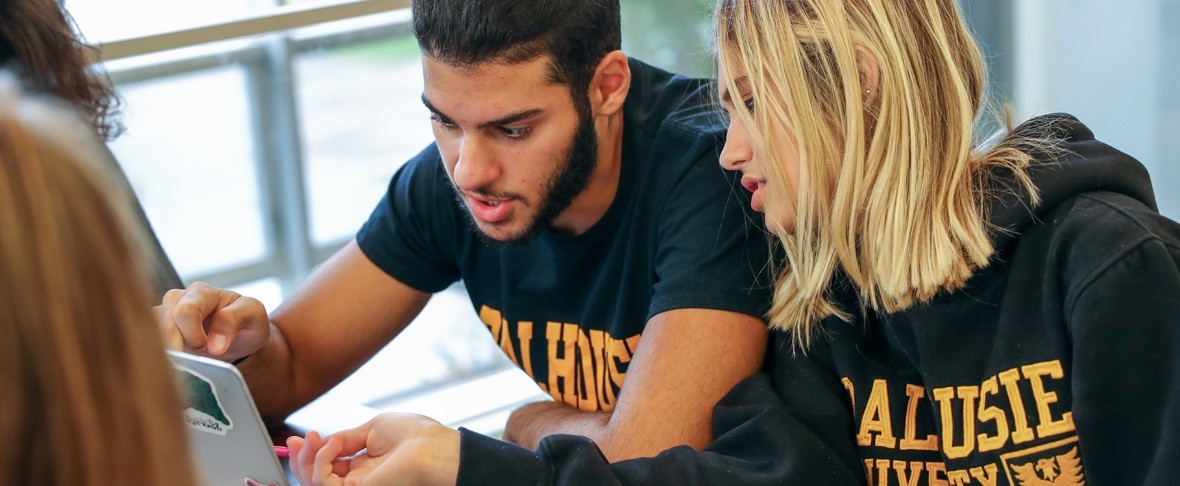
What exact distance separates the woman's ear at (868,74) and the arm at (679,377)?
0.29 m

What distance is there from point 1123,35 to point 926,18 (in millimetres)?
2384

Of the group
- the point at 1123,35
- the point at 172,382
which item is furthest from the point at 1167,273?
the point at 1123,35

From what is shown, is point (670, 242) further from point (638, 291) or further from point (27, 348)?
point (27, 348)

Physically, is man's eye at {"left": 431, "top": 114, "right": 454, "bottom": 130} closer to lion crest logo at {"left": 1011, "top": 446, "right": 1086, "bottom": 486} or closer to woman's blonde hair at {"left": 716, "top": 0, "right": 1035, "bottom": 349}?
woman's blonde hair at {"left": 716, "top": 0, "right": 1035, "bottom": 349}

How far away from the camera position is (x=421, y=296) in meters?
1.77

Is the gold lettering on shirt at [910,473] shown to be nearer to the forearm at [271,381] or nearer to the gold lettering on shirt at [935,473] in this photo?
the gold lettering on shirt at [935,473]

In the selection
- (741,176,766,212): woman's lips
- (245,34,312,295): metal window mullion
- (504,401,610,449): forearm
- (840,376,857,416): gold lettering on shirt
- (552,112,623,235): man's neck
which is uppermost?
(741,176,766,212): woman's lips

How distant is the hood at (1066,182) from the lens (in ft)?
3.84

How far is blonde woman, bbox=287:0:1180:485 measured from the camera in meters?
1.10

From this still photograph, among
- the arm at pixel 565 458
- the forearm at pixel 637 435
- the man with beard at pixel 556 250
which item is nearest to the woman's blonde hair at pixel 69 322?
the arm at pixel 565 458

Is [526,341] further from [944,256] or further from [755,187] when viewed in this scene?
[944,256]

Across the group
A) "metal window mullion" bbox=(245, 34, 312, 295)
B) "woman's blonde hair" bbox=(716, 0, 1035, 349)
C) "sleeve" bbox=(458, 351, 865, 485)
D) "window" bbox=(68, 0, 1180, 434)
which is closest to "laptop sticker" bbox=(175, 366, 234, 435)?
"sleeve" bbox=(458, 351, 865, 485)

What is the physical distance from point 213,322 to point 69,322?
0.88 metres

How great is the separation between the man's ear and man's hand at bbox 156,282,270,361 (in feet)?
1.63
